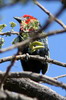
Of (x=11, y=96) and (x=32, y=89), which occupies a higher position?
(x=11, y=96)

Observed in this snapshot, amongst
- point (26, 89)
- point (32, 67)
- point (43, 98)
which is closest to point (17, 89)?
point (26, 89)

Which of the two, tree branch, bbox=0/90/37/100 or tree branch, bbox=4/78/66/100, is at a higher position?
tree branch, bbox=0/90/37/100

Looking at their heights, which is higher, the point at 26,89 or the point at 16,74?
the point at 16,74

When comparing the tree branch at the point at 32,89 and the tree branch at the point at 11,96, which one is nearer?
the tree branch at the point at 11,96

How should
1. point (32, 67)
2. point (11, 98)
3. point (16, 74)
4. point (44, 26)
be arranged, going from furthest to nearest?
point (32, 67) → point (16, 74) → point (11, 98) → point (44, 26)

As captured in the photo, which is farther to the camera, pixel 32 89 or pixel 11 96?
pixel 32 89

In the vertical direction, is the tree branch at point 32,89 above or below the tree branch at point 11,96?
below

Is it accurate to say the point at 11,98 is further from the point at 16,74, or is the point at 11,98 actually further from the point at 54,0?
the point at 16,74

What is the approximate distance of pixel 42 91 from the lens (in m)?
2.18

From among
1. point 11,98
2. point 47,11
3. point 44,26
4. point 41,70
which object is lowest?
point 41,70

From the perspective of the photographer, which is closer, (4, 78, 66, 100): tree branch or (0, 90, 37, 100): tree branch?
(0, 90, 37, 100): tree branch

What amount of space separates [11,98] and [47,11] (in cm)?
101

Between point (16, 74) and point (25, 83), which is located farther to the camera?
point (25, 83)

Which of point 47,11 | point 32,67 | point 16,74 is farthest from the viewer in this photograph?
point 32,67
